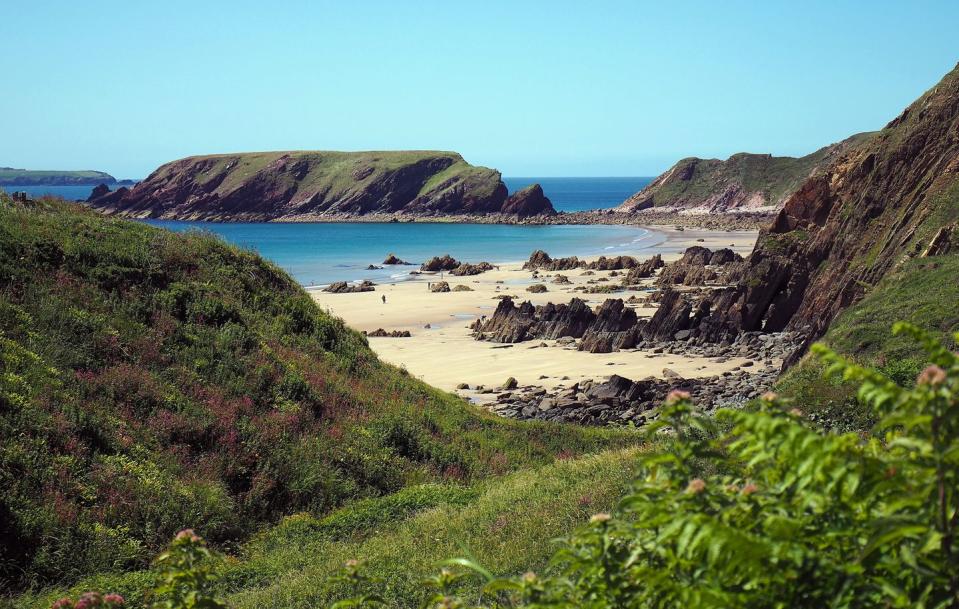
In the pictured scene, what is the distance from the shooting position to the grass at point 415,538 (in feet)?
28.7

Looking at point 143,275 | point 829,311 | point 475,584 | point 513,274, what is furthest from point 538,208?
point 475,584

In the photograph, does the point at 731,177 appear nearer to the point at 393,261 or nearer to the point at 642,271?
the point at 393,261

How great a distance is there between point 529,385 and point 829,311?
39.6ft

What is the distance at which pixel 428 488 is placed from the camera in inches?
568

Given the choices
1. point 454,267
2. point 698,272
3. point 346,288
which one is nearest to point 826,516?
point 698,272

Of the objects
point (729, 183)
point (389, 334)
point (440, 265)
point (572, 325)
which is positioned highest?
point (729, 183)

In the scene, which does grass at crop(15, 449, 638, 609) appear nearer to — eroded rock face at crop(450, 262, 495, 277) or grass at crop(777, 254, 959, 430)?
grass at crop(777, 254, 959, 430)

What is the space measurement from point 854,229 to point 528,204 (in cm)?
13978

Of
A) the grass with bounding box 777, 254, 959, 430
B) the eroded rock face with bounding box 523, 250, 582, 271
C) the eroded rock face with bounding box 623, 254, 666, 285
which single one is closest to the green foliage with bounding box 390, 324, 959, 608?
the grass with bounding box 777, 254, 959, 430

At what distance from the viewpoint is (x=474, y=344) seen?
138ft

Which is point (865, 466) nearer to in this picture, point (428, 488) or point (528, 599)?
point (528, 599)

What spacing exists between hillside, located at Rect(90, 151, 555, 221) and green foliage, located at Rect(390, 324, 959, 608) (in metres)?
172

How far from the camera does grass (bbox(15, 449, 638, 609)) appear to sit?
875 cm

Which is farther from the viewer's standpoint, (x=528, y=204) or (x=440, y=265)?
(x=528, y=204)
